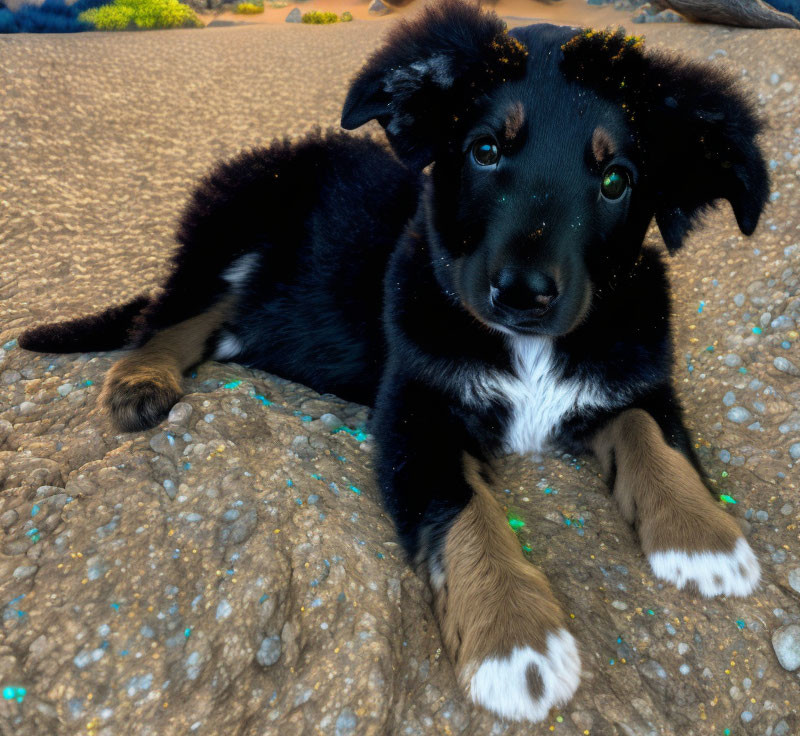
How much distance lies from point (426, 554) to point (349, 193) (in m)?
2.02

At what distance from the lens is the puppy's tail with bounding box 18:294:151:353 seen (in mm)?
3109

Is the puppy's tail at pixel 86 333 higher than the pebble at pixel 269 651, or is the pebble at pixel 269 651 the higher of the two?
the puppy's tail at pixel 86 333

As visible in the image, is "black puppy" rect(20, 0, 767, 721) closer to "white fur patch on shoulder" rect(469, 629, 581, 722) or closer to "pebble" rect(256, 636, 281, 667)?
"white fur patch on shoulder" rect(469, 629, 581, 722)

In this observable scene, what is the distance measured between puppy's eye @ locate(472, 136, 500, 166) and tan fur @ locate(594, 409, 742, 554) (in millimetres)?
1112

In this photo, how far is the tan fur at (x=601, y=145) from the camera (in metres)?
2.10

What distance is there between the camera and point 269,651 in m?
1.95

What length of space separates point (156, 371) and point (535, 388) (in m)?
1.60

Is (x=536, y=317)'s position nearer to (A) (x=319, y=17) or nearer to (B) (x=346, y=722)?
(B) (x=346, y=722)

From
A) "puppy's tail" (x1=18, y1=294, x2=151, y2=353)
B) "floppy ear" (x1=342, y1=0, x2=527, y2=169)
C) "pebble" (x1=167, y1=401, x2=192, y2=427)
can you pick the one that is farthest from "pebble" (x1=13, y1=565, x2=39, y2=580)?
"floppy ear" (x1=342, y1=0, x2=527, y2=169)

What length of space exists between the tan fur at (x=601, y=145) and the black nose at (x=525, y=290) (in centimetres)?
45

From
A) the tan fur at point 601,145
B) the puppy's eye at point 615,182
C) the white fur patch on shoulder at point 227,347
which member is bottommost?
the white fur patch on shoulder at point 227,347

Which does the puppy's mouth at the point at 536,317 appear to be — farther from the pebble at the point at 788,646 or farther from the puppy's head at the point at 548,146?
the pebble at the point at 788,646

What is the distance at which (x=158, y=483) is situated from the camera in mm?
2393

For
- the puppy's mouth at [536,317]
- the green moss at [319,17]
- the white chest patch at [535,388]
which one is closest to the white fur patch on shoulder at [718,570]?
the white chest patch at [535,388]
